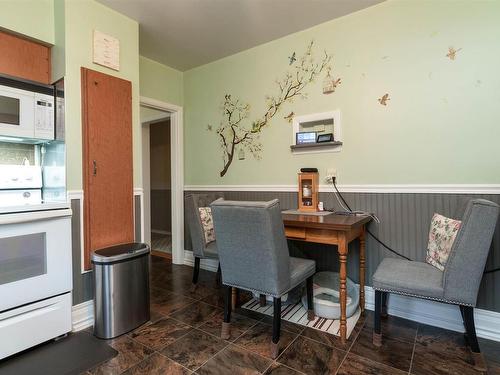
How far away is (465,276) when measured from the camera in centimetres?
152

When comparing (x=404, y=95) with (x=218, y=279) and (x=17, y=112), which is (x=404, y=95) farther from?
(x=17, y=112)

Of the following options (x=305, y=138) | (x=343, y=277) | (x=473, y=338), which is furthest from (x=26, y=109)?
(x=473, y=338)

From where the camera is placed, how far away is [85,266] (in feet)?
6.81

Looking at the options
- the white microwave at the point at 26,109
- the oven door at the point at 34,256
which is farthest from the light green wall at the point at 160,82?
the oven door at the point at 34,256

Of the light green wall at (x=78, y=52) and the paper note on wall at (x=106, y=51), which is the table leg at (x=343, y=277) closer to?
the light green wall at (x=78, y=52)

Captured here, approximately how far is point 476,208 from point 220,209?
4.66 ft

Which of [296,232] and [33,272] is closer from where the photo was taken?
[33,272]

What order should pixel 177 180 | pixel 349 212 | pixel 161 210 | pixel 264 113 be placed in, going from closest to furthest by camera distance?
pixel 349 212
pixel 264 113
pixel 177 180
pixel 161 210

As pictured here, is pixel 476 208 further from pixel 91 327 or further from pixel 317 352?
pixel 91 327

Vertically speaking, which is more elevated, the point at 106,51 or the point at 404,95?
the point at 106,51

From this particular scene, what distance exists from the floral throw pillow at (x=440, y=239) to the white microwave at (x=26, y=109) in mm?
2926

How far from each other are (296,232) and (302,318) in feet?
2.34

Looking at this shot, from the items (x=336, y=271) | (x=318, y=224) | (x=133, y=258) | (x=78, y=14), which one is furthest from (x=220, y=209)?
(x=78, y=14)

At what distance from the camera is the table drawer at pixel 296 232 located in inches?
77.1
